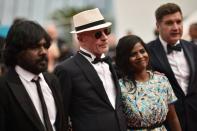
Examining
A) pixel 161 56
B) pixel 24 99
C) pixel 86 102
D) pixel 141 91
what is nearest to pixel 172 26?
pixel 161 56

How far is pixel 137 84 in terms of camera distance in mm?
4617

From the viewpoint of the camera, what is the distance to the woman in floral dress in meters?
4.52

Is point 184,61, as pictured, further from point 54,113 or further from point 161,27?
point 54,113

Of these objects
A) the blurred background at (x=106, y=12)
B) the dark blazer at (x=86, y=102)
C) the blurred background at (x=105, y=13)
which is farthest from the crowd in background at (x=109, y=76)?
the blurred background at (x=106, y=12)

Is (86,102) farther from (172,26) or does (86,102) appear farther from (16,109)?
(172,26)

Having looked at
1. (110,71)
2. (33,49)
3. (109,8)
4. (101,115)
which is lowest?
(109,8)

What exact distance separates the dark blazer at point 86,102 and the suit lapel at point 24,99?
1.93ft

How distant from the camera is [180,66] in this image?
506cm

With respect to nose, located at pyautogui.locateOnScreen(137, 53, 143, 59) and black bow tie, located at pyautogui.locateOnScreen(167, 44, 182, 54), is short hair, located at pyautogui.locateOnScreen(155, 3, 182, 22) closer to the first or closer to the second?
black bow tie, located at pyautogui.locateOnScreen(167, 44, 182, 54)

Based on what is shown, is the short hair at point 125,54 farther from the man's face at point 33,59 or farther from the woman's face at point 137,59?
the man's face at point 33,59

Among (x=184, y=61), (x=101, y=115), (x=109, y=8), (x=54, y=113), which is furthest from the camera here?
(x=109, y=8)

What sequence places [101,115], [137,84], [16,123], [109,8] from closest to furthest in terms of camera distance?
1. [16,123]
2. [101,115]
3. [137,84]
4. [109,8]

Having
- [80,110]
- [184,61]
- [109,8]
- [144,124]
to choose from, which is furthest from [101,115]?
[109,8]

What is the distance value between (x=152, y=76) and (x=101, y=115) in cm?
73
